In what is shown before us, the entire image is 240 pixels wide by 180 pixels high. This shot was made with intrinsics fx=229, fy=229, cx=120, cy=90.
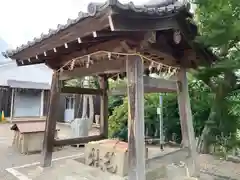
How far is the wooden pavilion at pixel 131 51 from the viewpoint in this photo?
260cm

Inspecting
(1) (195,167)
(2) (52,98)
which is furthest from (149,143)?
(2) (52,98)

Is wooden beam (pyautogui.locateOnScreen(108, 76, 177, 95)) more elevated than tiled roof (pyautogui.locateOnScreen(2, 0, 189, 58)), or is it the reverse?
tiled roof (pyautogui.locateOnScreen(2, 0, 189, 58))

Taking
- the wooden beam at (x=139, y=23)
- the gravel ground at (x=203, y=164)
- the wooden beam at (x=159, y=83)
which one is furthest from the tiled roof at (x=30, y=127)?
the wooden beam at (x=139, y=23)

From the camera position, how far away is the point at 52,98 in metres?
4.51

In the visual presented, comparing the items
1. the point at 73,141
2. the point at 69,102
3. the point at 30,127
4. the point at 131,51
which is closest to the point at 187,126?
the point at 131,51

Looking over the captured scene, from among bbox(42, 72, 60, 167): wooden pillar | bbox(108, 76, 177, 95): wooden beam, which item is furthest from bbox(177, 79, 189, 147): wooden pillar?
bbox(42, 72, 60, 167): wooden pillar

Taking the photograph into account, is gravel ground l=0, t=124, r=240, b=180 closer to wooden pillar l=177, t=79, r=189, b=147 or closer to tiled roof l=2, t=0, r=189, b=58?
wooden pillar l=177, t=79, r=189, b=147

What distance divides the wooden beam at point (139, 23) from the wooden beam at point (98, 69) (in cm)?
88

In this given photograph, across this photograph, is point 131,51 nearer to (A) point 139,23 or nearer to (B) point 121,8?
(A) point 139,23

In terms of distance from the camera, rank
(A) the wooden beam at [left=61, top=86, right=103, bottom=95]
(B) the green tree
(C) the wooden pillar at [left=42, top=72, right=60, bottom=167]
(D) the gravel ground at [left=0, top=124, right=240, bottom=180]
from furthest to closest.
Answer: (A) the wooden beam at [left=61, top=86, right=103, bottom=95] → (C) the wooden pillar at [left=42, top=72, right=60, bottom=167] → (D) the gravel ground at [left=0, top=124, right=240, bottom=180] → (B) the green tree

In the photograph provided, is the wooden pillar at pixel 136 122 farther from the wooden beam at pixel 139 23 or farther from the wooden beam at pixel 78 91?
the wooden beam at pixel 78 91

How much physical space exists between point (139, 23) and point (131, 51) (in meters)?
0.62

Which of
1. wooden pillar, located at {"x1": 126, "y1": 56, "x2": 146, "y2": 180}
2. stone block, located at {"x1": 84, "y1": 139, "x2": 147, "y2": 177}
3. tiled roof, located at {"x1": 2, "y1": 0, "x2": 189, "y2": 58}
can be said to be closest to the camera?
tiled roof, located at {"x1": 2, "y1": 0, "x2": 189, "y2": 58}

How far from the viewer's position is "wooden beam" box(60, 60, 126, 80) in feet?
11.7
